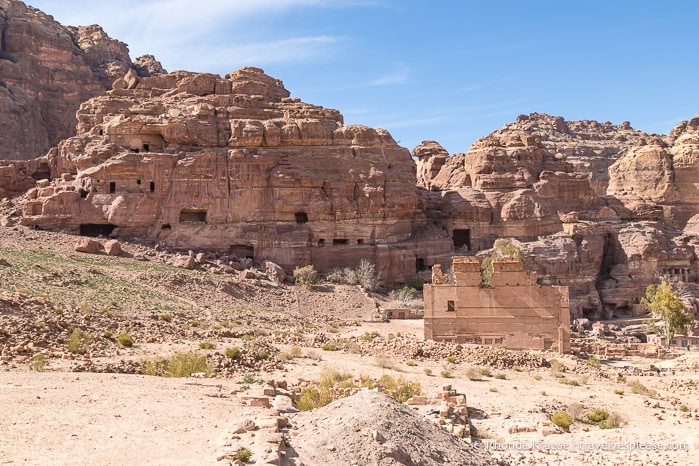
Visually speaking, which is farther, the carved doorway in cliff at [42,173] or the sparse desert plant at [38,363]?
the carved doorway in cliff at [42,173]

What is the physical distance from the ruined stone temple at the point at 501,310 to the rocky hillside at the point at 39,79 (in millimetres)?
51474

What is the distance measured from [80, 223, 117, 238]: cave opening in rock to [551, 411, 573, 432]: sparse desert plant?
1342 inches

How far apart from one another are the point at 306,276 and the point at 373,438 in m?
31.0

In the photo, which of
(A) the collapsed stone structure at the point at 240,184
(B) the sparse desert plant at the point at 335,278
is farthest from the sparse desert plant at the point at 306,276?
(A) the collapsed stone structure at the point at 240,184

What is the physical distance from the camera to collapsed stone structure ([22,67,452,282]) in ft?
139

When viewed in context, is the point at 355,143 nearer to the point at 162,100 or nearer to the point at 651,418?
the point at 162,100

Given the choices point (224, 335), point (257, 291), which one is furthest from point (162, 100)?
point (224, 335)

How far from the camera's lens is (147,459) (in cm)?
912

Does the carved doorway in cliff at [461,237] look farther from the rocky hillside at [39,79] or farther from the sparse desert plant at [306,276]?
the rocky hillside at [39,79]

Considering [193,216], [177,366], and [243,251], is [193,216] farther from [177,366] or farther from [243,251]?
[177,366]

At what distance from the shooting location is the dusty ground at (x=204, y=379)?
34.8 ft

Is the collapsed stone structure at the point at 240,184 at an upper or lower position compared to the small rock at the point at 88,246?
upper

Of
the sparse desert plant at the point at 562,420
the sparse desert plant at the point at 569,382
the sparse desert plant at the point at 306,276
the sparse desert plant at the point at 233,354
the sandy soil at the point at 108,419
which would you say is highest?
the sparse desert plant at the point at 306,276

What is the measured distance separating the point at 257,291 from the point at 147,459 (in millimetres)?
28100
